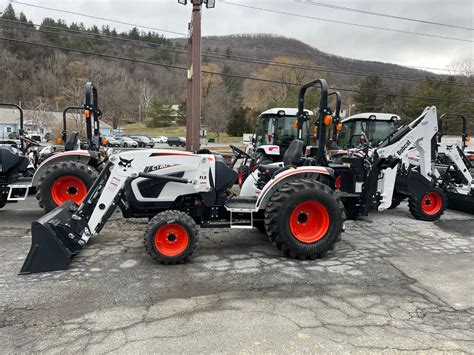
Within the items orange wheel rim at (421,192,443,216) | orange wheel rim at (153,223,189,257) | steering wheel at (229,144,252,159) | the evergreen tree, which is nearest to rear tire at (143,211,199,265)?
orange wheel rim at (153,223,189,257)

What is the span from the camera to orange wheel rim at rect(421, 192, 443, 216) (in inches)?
306

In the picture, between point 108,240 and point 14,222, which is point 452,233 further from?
point 14,222

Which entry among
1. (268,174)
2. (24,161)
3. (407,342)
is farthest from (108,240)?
(407,342)

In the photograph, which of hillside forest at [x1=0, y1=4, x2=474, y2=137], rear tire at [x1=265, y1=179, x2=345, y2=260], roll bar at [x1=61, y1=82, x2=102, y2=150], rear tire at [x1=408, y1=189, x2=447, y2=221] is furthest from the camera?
hillside forest at [x1=0, y1=4, x2=474, y2=137]

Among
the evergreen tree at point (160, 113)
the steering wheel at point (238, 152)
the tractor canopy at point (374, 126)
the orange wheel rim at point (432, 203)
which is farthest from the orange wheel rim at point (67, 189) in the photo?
the evergreen tree at point (160, 113)

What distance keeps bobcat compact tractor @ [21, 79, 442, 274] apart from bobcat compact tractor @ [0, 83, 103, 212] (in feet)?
6.97

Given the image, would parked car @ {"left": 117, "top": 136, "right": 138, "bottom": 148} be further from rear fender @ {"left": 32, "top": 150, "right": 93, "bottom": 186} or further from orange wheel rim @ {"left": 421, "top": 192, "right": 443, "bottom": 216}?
orange wheel rim @ {"left": 421, "top": 192, "right": 443, "bottom": 216}

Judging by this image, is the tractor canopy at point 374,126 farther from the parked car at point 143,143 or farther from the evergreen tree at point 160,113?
the evergreen tree at point 160,113

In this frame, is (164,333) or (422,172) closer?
(164,333)

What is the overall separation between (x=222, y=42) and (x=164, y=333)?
41.5 meters

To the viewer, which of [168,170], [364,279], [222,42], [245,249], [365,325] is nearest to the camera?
[365,325]

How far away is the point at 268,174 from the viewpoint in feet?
18.8

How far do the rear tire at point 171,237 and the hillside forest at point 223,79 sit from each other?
2790cm

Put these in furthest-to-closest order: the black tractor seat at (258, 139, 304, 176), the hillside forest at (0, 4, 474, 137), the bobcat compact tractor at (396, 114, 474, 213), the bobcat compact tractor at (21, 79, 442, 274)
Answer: the hillside forest at (0, 4, 474, 137)
the bobcat compact tractor at (396, 114, 474, 213)
the black tractor seat at (258, 139, 304, 176)
the bobcat compact tractor at (21, 79, 442, 274)
